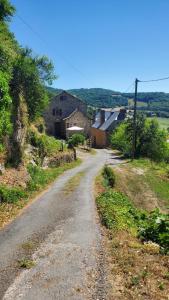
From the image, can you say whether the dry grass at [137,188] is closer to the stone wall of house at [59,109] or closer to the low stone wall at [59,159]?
the low stone wall at [59,159]

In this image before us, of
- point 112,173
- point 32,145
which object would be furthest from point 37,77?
point 112,173

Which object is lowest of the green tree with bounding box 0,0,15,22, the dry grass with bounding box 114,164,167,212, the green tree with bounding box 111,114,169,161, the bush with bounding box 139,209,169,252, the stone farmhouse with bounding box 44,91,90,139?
the dry grass with bounding box 114,164,167,212

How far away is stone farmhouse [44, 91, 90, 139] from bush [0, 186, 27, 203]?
51671 millimetres

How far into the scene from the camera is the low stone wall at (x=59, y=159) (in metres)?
38.4

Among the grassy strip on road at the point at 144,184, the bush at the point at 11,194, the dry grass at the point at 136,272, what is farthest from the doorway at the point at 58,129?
the dry grass at the point at 136,272

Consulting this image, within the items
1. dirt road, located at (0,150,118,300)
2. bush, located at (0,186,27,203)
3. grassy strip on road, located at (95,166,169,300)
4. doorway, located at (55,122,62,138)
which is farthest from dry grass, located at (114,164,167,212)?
doorway, located at (55,122,62,138)

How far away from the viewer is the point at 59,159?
41438 millimetres

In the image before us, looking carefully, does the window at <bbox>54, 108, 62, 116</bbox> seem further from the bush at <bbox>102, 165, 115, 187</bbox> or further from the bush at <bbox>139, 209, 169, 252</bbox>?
the bush at <bbox>139, 209, 169, 252</bbox>

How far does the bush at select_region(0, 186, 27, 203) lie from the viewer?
74.5 ft

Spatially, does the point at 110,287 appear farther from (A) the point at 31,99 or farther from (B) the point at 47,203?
(A) the point at 31,99

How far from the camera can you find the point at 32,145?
1446 inches

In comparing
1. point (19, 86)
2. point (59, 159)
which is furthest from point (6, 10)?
point (59, 159)

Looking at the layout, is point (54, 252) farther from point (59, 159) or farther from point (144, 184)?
point (59, 159)

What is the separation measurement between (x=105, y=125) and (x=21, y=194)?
59384 millimetres
